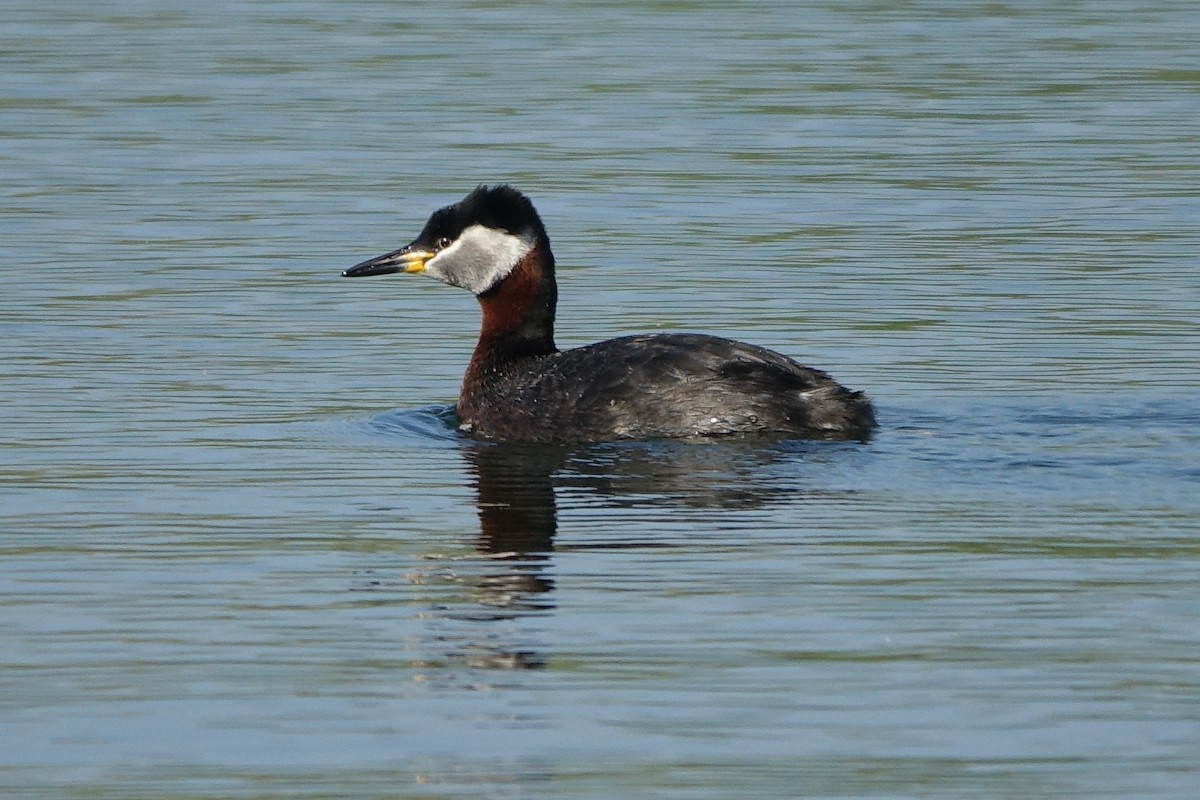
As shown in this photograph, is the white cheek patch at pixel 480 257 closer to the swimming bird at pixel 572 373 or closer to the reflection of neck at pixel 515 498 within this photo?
the swimming bird at pixel 572 373

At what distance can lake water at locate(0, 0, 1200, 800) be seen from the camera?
7477 millimetres

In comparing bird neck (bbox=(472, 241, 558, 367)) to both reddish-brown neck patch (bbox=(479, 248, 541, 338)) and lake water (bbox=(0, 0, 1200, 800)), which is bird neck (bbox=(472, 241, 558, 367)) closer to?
reddish-brown neck patch (bbox=(479, 248, 541, 338))

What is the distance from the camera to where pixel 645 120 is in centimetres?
2356

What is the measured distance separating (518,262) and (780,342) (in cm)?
194

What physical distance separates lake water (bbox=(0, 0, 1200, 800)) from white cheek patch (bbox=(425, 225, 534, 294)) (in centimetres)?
68

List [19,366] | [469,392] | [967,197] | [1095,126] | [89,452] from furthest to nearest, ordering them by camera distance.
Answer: [1095,126] → [967,197] → [19,366] → [469,392] → [89,452]

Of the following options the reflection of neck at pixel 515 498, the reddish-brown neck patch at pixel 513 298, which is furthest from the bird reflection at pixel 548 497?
the reddish-brown neck patch at pixel 513 298

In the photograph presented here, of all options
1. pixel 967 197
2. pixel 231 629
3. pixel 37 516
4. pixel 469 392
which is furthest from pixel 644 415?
pixel 967 197

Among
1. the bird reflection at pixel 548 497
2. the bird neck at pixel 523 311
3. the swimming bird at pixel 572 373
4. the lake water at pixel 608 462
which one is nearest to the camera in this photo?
the lake water at pixel 608 462

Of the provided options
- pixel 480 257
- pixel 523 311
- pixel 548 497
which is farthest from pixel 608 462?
pixel 480 257

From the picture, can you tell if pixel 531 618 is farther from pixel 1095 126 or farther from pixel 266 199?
pixel 1095 126

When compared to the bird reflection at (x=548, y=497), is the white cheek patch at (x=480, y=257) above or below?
above

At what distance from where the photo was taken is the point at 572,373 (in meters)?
12.6

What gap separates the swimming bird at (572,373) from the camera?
12047 mm
